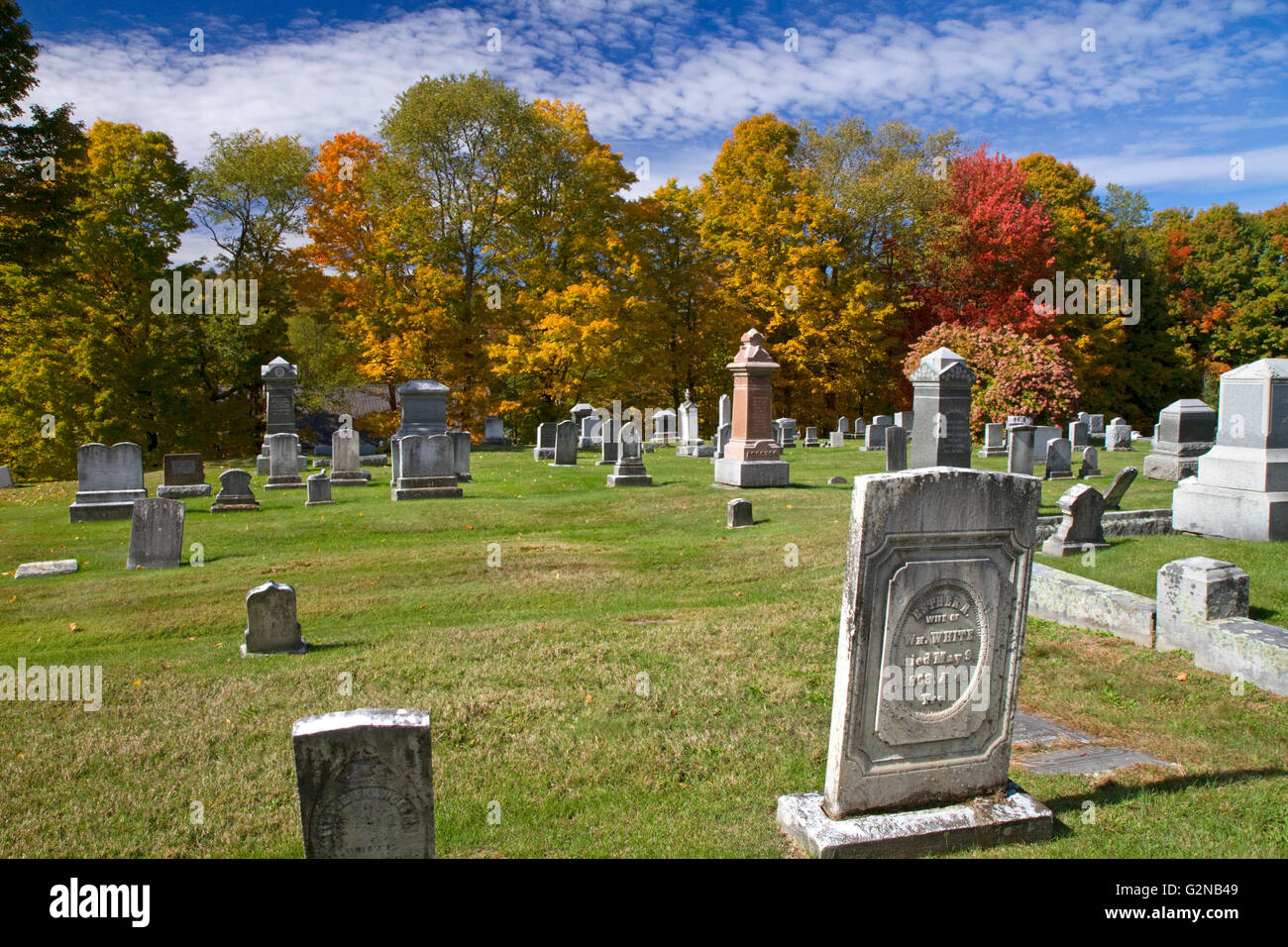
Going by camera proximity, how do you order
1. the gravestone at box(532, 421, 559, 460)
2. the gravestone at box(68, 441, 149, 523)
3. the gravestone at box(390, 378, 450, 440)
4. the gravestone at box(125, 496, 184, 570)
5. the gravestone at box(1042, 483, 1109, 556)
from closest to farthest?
the gravestone at box(1042, 483, 1109, 556) → the gravestone at box(125, 496, 184, 570) → the gravestone at box(68, 441, 149, 523) → the gravestone at box(390, 378, 450, 440) → the gravestone at box(532, 421, 559, 460)

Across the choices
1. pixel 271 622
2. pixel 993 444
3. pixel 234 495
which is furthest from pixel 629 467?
pixel 993 444

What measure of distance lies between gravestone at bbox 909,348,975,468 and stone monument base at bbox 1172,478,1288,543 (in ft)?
10.4

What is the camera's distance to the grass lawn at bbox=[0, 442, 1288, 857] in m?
4.07

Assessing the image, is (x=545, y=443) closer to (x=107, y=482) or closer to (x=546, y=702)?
(x=107, y=482)

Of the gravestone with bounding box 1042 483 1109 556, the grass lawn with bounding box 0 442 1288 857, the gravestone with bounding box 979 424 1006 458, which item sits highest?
the gravestone with bounding box 979 424 1006 458

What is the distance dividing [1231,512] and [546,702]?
9.50 metres

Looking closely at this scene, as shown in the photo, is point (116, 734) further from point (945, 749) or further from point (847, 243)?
point (847, 243)

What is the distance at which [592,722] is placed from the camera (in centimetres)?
534

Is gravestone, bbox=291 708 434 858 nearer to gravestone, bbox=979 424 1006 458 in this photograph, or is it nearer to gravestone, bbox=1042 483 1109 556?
gravestone, bbox=1042 483 1109 556

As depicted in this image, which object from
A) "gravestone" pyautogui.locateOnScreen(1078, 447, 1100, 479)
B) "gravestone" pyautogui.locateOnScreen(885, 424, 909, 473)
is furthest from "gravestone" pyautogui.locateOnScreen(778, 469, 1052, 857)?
"gravestone" pyautogui.locateOnScreen(1078, 447, 1100, 479)

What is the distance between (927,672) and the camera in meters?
4.00

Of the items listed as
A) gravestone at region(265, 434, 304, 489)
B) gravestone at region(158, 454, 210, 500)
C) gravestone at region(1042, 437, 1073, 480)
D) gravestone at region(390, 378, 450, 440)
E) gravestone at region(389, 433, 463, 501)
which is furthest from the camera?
gravestone at region(390, 378, 450, 440)

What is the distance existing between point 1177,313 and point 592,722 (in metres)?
46.7

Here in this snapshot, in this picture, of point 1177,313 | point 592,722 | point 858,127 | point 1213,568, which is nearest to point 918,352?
point 858,127
